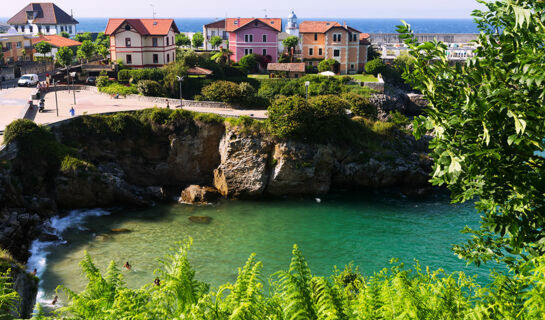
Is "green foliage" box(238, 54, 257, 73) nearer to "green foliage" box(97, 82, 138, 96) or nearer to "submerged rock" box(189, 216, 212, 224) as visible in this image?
"green foliage" box(97, 82, 138, 96)

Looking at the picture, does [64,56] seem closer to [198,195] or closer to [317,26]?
[317,26]

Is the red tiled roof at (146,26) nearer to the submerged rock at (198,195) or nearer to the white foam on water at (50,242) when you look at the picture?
the submerged rock at (198,195)

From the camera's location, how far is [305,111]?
157 ft

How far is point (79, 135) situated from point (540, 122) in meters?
43.6

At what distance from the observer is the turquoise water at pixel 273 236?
32.8 m

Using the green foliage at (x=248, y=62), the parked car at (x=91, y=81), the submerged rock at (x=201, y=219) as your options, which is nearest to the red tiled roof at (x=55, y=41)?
the parked car at (x=91, y=81)

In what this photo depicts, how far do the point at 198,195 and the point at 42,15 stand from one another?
115 meters

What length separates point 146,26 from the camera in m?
70.8

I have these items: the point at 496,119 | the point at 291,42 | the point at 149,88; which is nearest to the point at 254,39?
the point at 291,42

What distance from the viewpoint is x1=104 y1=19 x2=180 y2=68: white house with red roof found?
69.2 m

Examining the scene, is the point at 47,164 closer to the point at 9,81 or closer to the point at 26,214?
the point at 26,214

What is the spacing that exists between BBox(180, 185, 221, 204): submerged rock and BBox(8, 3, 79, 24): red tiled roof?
11018cm

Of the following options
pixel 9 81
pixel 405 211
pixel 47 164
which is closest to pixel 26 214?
pixel 47 164

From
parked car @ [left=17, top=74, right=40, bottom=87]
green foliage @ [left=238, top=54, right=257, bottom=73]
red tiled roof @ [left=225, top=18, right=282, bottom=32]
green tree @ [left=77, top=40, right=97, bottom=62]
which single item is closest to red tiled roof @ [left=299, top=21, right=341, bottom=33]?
red tiled roof @ [left=225, top=18, right=282, bottom=32]
